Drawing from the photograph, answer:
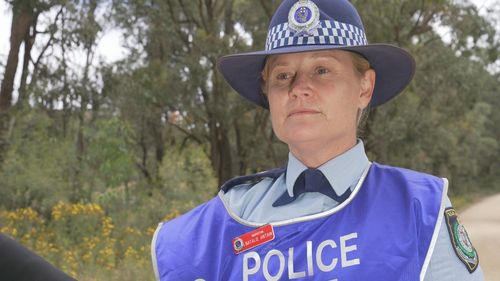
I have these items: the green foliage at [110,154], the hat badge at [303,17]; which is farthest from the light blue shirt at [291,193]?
the green foliage at [110,154]

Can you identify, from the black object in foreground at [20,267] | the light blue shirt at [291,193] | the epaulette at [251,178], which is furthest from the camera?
the epaulette at [251,178]

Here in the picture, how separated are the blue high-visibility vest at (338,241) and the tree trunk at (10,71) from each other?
8461 millimetres

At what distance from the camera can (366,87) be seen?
194cm

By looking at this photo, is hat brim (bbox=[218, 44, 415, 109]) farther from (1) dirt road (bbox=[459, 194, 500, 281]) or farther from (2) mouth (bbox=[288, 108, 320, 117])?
(1) dirt road (bbox=[459, 194, 500, 281])

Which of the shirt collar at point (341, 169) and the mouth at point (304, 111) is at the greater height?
the mouth at point (304, 111)

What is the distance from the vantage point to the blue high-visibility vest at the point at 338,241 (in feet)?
4.91

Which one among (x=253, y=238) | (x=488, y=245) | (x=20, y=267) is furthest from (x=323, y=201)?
(x=488, y=245)

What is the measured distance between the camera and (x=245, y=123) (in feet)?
63.8

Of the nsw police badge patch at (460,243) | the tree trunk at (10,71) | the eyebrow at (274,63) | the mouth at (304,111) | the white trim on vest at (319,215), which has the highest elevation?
the tree trunk at (10,71)

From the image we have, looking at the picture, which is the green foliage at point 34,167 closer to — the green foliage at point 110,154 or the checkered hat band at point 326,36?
the green foliage at point 110,154

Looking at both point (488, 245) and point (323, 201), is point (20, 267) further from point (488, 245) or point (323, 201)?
point (488, 245)

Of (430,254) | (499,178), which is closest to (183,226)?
(430,254)

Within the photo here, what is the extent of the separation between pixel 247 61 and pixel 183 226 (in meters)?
0.57

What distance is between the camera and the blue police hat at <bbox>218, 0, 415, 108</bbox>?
1.76m
